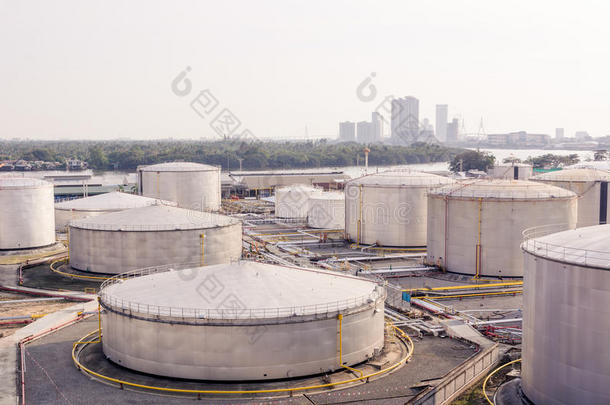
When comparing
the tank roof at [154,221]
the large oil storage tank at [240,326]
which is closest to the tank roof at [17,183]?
the tank roof at [154,221]

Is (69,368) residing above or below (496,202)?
below

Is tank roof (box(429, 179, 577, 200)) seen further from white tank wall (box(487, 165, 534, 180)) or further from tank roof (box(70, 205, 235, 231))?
white tank wall (box(487, 165, 534, 180))

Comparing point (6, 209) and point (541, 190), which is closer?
point (541, 190)

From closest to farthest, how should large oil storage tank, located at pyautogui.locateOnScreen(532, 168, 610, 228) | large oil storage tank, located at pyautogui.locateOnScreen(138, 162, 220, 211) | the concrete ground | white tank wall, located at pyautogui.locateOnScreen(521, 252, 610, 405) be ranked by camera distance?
white tank wall, located at pyautogui.locateOnScreen(521, 252, 610, 405)
the concrete ground
large oil storage tank, located at pyautogui.locateOnScreen(532, 168, 610, 228)
large oil storage tank, located at pyautogui.locateOnScreen(138, 162, 220, 211)

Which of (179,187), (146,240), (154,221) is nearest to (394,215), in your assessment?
(154,221)

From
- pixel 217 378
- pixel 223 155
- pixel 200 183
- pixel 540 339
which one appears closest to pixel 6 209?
pixel 200 183

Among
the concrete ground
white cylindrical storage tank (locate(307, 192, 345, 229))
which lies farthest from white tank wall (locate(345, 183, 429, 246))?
the concrete ground

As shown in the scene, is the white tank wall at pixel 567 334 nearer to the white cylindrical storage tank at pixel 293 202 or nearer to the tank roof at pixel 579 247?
the tank roof at pixel 579 247

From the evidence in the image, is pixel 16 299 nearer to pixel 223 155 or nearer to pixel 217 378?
pixel 217 378

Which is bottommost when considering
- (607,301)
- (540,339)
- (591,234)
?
(540,339)
